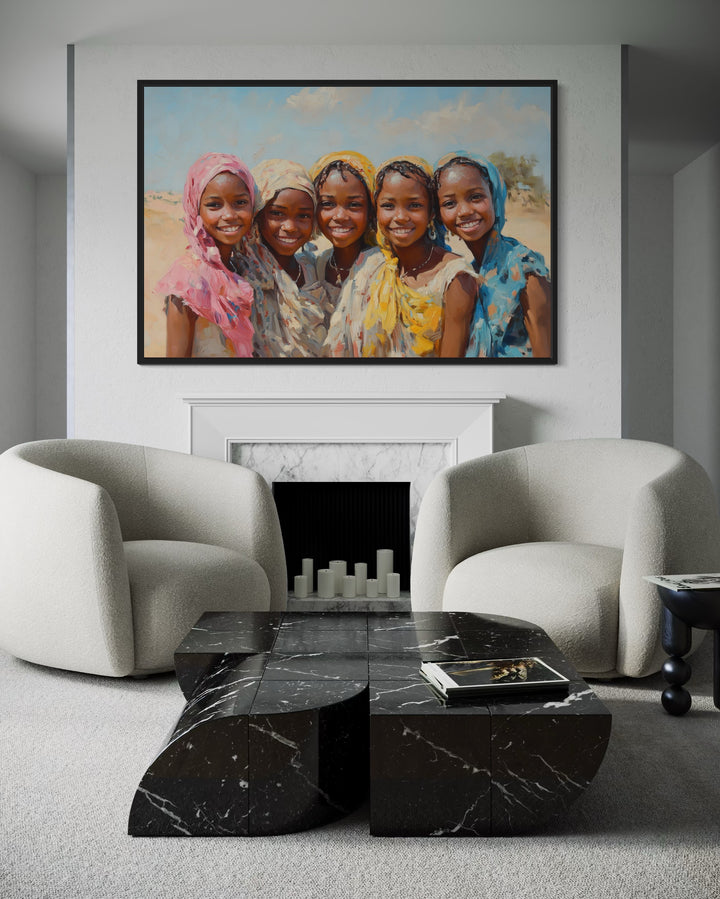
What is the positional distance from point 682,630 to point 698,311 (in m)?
3.95

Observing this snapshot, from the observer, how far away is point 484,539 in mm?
3074

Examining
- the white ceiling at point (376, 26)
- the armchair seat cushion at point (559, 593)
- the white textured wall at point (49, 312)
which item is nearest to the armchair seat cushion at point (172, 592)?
the armchair seat cushion at point (559, 593)

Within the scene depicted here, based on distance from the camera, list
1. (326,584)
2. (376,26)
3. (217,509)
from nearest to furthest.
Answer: (217,509) → (376,26) → (326,584)

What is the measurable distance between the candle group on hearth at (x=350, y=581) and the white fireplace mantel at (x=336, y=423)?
573mm

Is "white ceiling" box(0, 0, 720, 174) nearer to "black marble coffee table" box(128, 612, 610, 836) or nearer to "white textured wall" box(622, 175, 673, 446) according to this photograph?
"white textured wall" box(622, 175, 673, 446)

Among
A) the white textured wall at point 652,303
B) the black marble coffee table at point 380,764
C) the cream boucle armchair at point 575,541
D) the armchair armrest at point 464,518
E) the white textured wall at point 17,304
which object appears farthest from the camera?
the white textured wall at point 652,303

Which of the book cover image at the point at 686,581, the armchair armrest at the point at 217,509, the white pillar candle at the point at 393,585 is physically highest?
the armchair armrest at the point at 217,509

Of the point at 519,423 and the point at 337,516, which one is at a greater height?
the point at 519,423

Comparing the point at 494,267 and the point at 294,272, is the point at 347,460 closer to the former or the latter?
the point at 294,272

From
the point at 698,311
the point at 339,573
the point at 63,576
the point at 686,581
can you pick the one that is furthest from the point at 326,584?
the point at 698,311

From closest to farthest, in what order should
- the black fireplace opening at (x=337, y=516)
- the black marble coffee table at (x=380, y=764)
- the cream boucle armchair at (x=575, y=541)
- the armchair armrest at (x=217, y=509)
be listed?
the black marble coffee table at (x=380, y=764)
the cream boucle armchair at (x=575, y=541)
the armchair armrest at (x=217, y=509)
the black fireplace opening at (x=337, y=516)

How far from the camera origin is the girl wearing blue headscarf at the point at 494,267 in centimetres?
401

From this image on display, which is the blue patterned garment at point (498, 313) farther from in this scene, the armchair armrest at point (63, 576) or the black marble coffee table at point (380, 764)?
the black marble coffee table at point (380, 764)

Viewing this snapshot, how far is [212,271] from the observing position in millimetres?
4016
